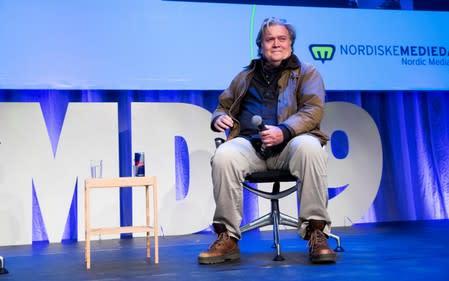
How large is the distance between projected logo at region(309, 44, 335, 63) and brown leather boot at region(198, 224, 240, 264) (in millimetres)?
1608

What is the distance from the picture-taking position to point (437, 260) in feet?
5.84

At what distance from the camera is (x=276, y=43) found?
213 centimetres

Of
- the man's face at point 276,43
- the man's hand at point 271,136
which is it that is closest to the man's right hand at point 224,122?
the man's hand at point 271,136

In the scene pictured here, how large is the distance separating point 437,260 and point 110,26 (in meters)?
2.11

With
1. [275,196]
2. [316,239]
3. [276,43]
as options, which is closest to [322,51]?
[276,43]

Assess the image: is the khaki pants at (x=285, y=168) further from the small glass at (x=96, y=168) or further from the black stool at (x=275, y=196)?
the small glass at (x=96, y=168)

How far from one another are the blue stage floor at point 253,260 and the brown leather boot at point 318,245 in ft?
0.11

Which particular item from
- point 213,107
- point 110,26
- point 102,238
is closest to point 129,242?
point 102,238

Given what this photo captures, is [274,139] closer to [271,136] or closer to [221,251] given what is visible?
[271,136]

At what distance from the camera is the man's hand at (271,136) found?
1.91 m

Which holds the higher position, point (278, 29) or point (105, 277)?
point (278, 29)

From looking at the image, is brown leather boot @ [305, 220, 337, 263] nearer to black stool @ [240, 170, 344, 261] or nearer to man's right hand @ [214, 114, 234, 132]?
black stool @ [240, 170, 344, 261]

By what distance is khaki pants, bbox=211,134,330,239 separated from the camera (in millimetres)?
1868

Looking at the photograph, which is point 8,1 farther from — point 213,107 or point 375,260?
point 375,260
